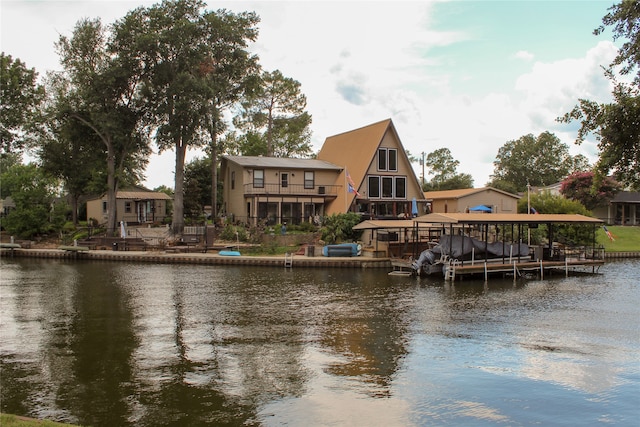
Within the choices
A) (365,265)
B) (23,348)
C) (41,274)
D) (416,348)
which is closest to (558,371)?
(416,348)

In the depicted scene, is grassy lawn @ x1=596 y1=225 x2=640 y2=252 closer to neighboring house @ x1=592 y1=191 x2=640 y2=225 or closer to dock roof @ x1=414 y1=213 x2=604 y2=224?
neighboring house @ x1=592 y1=191 x2=640 y2=225

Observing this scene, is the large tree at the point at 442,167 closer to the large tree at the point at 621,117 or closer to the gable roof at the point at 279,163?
the gable roof at the point at 279,163

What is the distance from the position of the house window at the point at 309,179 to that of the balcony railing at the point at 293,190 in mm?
309

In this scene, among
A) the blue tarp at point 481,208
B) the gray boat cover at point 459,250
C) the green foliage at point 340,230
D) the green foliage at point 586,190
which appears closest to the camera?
the gray boat cover at point 459,250

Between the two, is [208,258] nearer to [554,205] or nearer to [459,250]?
[459,250]

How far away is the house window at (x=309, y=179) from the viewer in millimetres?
49594

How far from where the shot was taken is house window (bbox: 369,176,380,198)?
48812mm

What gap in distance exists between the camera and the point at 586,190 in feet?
197

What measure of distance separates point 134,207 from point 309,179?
2327 centimetres

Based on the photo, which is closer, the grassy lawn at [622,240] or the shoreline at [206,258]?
Answer: the shoreline at [206,258]

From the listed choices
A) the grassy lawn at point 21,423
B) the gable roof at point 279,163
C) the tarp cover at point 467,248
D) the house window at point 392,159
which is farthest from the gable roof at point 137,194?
the grassy lawn at point 21,423

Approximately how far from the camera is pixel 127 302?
23.8 m

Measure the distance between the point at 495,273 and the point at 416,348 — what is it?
19.2 meters

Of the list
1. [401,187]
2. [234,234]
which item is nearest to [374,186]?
[401,187]
